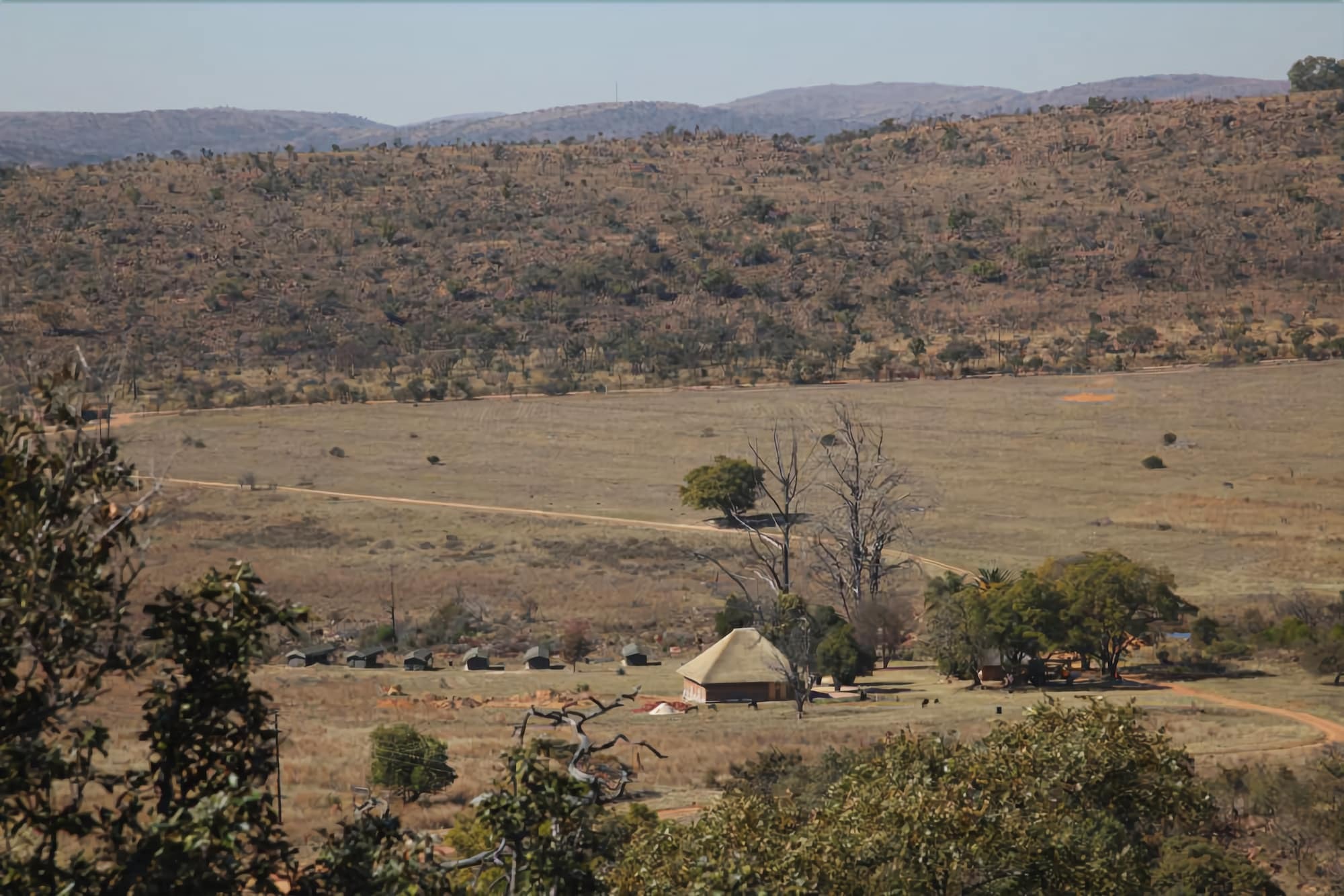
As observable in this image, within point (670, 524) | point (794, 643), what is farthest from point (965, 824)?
point (670, 524)

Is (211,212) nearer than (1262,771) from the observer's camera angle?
No

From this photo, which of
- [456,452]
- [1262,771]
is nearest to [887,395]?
[456,452]

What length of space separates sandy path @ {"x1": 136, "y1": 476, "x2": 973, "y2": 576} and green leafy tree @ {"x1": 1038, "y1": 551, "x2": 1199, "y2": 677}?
1298 cm

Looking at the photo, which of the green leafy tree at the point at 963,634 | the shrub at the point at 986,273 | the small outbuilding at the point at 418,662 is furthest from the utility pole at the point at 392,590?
the shrub at the point at 986,273

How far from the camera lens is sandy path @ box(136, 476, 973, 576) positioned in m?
53.6

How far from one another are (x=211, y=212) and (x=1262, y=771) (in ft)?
355

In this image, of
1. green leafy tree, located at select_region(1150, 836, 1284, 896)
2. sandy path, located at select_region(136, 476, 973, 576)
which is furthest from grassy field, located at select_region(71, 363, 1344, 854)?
green leafy tree, located at select_region(1150, 836, 1284, 896)

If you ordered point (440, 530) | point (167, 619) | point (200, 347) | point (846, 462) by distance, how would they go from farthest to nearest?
point (200, 347) → point (440, 530) → point (846, 462) → point (167, 619)

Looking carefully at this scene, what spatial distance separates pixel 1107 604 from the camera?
33969mm

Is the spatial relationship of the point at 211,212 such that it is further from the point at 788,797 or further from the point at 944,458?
the point at 788,797

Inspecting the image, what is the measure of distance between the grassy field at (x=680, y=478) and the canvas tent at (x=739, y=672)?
26.0 feet

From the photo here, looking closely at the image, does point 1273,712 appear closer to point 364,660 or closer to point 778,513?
point 364,660

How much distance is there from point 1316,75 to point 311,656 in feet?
454

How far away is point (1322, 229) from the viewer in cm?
10788
